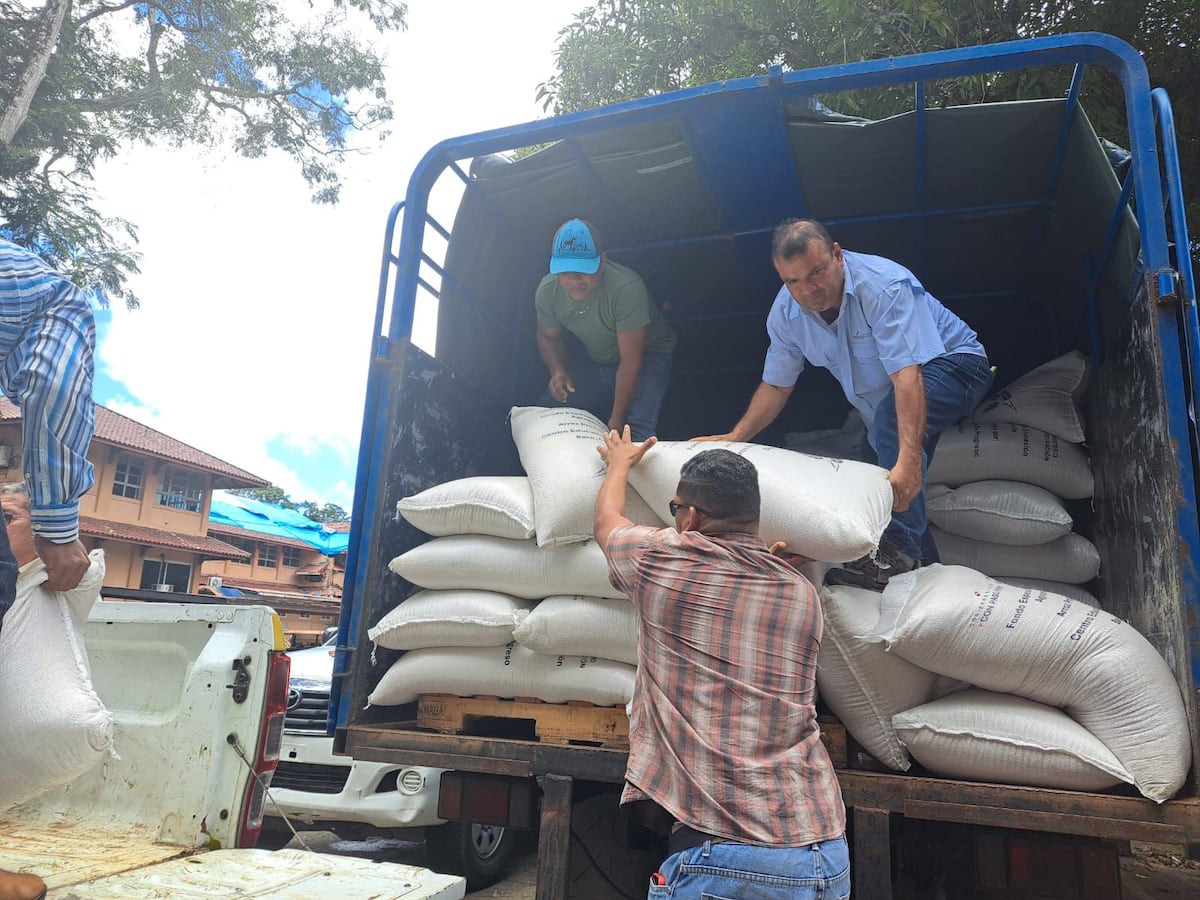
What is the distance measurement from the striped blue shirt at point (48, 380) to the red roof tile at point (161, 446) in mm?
19785

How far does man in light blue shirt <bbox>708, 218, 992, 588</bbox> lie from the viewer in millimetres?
2770

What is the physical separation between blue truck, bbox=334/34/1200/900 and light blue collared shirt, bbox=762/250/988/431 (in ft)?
1.85

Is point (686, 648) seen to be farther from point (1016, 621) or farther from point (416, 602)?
point (416, 602)

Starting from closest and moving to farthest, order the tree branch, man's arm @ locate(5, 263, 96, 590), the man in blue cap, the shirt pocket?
man's arm @ locate(5, 263, 96, 590) → the shirt pocket → the man in blue cap → the tree branch

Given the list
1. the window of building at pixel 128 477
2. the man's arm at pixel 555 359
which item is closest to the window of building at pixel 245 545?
the window of building at pixel 128 477

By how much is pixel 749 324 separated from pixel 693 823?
331 centimetres

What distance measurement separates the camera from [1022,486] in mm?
3133

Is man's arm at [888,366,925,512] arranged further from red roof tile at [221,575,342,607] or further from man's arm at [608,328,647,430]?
red roof tile at [221,575,342,607]

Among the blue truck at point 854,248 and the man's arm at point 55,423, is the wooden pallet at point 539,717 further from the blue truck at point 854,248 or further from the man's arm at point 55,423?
the man's arm at point 55,423

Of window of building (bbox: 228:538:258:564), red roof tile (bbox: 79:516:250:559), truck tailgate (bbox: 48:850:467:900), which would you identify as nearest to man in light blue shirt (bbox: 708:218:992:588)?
truck tailgate (bbox: 48:850:467:900)

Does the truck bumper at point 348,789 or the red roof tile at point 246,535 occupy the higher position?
the red roof tile at point 246,535

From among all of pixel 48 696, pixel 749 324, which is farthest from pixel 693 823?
pixel 749 324

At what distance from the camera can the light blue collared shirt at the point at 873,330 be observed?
2889mm

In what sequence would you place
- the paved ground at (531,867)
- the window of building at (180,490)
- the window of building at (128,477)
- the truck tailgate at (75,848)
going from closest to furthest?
the truck tailgate at (75,848) → the paved ground at (531,867) → the window of building at (128,477) → the window of building at (180,490)
